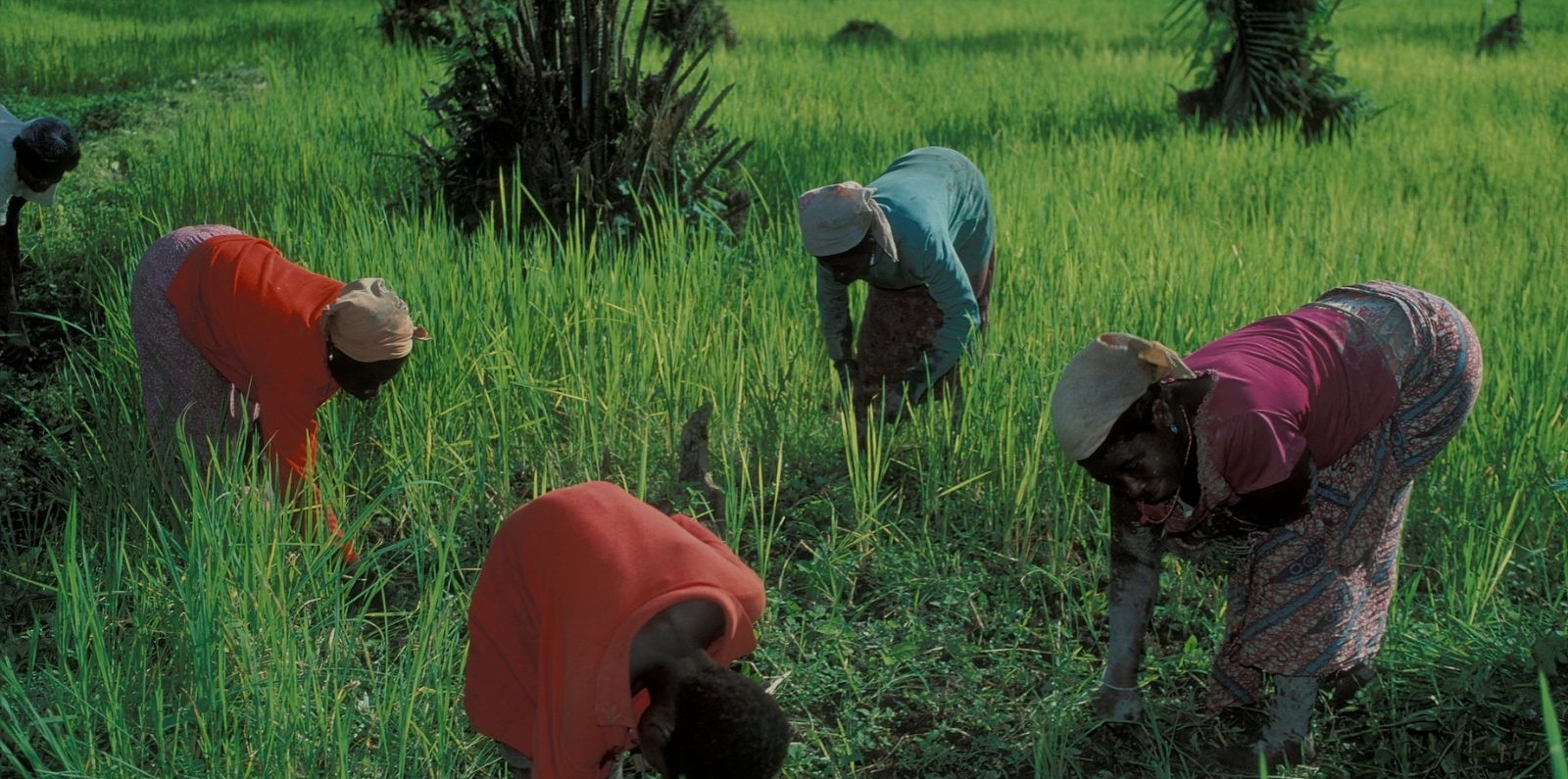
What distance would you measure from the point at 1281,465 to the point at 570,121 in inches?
133

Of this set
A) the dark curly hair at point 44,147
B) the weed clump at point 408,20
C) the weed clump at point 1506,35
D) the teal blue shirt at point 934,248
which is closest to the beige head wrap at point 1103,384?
the teal blue shirt at point 934,248

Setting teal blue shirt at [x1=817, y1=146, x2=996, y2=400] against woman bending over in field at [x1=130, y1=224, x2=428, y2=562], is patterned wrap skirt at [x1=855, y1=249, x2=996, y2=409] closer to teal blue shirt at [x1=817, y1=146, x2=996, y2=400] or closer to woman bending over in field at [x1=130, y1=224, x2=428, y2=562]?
teal blue shirt at [x1=817, y1=146, x2=996, y2=400]

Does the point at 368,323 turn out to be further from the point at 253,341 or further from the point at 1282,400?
the point at 1282,400

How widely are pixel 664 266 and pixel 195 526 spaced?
214 cm

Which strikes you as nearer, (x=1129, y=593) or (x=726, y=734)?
(x=726, y=734)

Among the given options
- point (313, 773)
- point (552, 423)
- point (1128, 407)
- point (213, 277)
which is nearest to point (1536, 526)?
point (1128, 407)

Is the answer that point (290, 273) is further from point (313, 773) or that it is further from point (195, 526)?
point (313, 773)

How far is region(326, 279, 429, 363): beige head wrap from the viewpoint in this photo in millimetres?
2828

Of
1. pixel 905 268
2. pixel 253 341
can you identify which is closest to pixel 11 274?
pixel 253 341

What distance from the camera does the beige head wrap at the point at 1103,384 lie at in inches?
84.1

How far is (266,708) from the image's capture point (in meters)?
2.31

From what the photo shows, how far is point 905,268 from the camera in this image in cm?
342

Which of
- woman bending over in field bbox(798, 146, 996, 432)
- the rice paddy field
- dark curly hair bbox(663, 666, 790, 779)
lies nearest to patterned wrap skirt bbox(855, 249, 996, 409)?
woman bending over in field bbox(798, 146, 996, 432)

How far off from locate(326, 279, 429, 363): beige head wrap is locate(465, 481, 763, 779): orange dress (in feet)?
2.98
